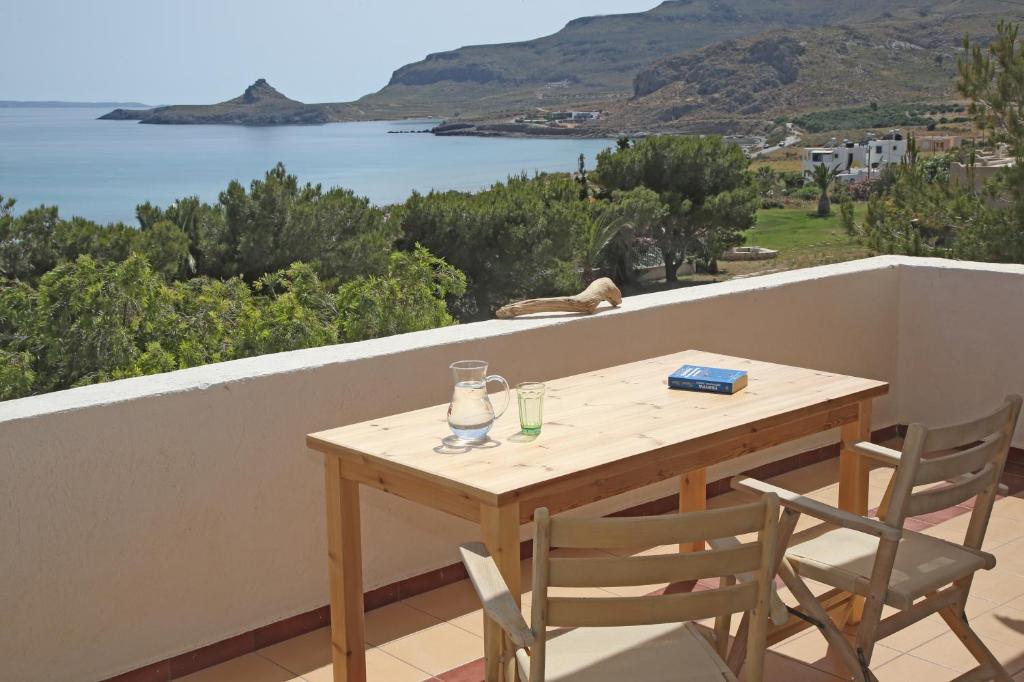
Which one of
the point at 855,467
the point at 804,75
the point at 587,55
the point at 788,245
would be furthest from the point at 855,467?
the point at 587,55

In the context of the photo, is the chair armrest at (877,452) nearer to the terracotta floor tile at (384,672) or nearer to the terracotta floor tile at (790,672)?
the terracotta floor tile at (790,672)

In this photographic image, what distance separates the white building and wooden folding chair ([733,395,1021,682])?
3566cm

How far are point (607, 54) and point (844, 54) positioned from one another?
20.6m

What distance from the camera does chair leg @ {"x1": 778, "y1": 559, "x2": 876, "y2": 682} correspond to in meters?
2.32

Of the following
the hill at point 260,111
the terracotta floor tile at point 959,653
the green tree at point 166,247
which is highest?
the hill at point 260,111

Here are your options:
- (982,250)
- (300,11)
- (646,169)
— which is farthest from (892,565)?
(300,11)

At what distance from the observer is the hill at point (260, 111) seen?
6694 centimetres

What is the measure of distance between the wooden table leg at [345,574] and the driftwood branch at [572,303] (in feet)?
4.39

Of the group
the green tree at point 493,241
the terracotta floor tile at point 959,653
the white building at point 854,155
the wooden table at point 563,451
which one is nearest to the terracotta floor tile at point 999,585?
the terracotta floor tile at point 959,653

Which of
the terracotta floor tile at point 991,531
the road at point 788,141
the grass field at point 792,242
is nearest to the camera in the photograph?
the terracotta floor tile at point 991,531

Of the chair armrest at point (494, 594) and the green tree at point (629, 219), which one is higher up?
the chair armrest at point (494, 594)

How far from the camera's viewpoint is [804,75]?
4831 cm

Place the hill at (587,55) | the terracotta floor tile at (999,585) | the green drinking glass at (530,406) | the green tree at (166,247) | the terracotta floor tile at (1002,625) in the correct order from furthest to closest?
the hill at (587,55)
the green tree at (166,247)
the terracotta floor tile at (999,585)
the terracotta floor tile at (1002,625)
the green drinking glass at (530,406)

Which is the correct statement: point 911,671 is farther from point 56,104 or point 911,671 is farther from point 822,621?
point 56,104
